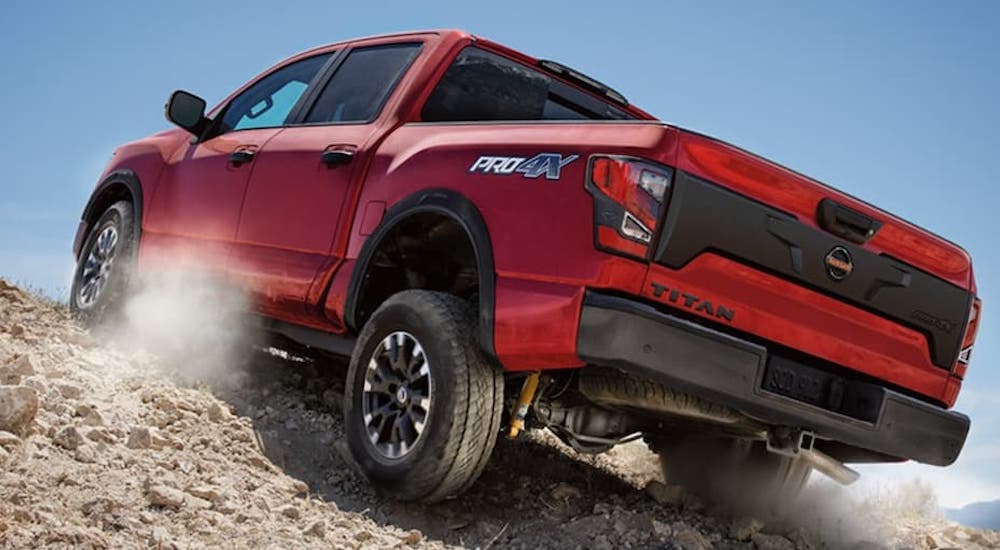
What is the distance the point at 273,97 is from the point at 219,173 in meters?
0.54

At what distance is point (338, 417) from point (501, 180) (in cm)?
192

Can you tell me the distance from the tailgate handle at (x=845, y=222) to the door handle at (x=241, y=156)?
3.05 meters

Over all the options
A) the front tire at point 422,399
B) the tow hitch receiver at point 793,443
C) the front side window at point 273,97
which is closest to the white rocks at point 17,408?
the front tire at point 422,399

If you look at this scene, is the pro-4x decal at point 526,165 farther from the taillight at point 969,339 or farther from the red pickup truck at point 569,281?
the taillight at point 969,339

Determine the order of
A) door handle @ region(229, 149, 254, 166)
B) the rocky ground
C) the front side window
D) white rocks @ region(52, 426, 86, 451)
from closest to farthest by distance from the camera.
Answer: the rocky ground < white rocks @ region(52, 426, 86, 451) < door handle @ region(229, 149, 254, 166) < the front side window

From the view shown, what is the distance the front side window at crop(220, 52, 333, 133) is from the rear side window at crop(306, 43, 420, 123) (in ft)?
0.88

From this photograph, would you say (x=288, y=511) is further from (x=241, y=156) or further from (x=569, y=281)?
(x=241, y=156)

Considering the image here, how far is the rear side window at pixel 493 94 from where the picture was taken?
508cm

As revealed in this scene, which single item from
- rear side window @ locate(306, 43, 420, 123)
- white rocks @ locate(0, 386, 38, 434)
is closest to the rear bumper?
white rocks @ locate(0, 386, 38, 434)

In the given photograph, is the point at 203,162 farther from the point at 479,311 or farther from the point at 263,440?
the point at 479,311

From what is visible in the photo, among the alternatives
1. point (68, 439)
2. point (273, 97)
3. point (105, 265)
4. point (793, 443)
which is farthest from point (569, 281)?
point (105, 265)

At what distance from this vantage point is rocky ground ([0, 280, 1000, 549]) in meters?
3.50

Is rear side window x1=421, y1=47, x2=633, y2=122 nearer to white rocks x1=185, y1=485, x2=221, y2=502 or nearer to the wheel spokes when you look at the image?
the wheel spokes

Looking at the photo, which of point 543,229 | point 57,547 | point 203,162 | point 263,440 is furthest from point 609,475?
point 57,547
